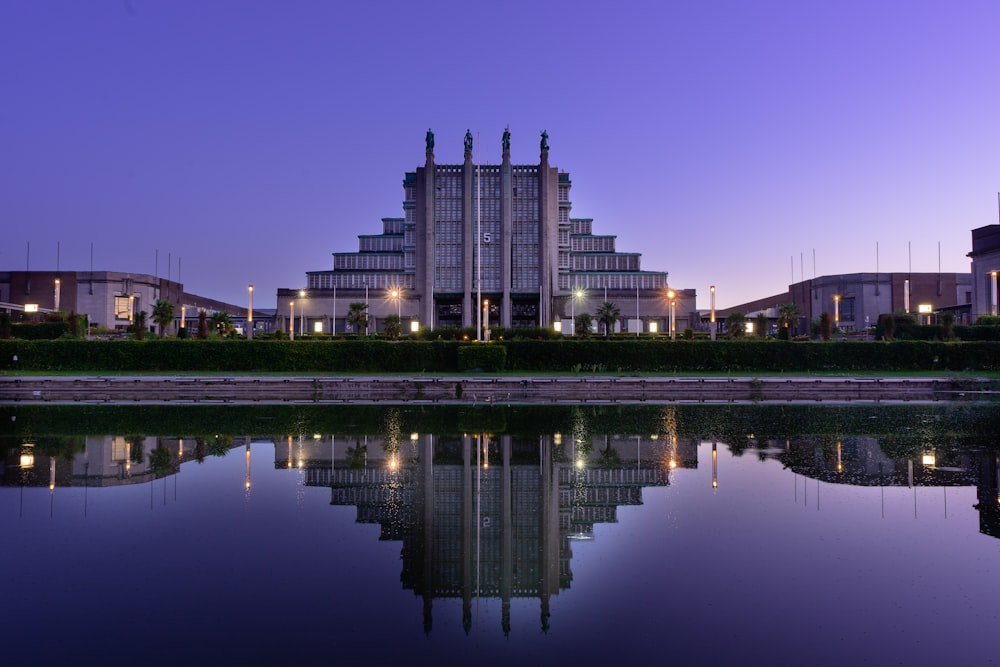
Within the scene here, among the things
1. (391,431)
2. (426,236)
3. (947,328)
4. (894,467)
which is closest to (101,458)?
(391,431)

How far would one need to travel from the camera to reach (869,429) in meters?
18.1

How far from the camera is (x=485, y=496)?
33.8ft

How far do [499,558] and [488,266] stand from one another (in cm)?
8751

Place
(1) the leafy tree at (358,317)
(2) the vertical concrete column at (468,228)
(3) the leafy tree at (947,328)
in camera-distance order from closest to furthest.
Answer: (3) the leafy tree at (947,328)
(1) the leafy tree at (358,317)
(2) the vertical concrete column at (468,228)

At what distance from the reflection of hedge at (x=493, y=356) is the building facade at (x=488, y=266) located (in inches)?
1940

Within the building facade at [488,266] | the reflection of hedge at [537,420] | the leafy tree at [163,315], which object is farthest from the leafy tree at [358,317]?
the reflection of hedge at [537,420]

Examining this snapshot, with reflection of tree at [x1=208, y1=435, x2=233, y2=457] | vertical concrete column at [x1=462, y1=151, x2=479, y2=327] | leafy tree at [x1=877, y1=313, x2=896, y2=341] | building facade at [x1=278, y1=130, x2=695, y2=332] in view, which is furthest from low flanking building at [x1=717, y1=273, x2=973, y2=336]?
reflection of tree at [x1=208, y1=435, x2=233, y2=457]

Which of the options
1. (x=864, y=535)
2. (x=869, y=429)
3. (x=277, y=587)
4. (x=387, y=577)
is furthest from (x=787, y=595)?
(x=869, y=429)

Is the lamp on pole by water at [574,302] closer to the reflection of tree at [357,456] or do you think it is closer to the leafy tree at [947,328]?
the leafy tree at [947,328]

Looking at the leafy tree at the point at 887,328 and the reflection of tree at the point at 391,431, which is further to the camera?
the leafy tree at the point at 887,328

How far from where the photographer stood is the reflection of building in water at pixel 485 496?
6996 millimetres

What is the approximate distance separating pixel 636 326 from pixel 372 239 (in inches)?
1516

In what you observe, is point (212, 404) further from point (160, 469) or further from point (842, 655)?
point (842, 655)

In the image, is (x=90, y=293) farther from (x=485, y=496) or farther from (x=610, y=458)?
(x=485, y=496)
